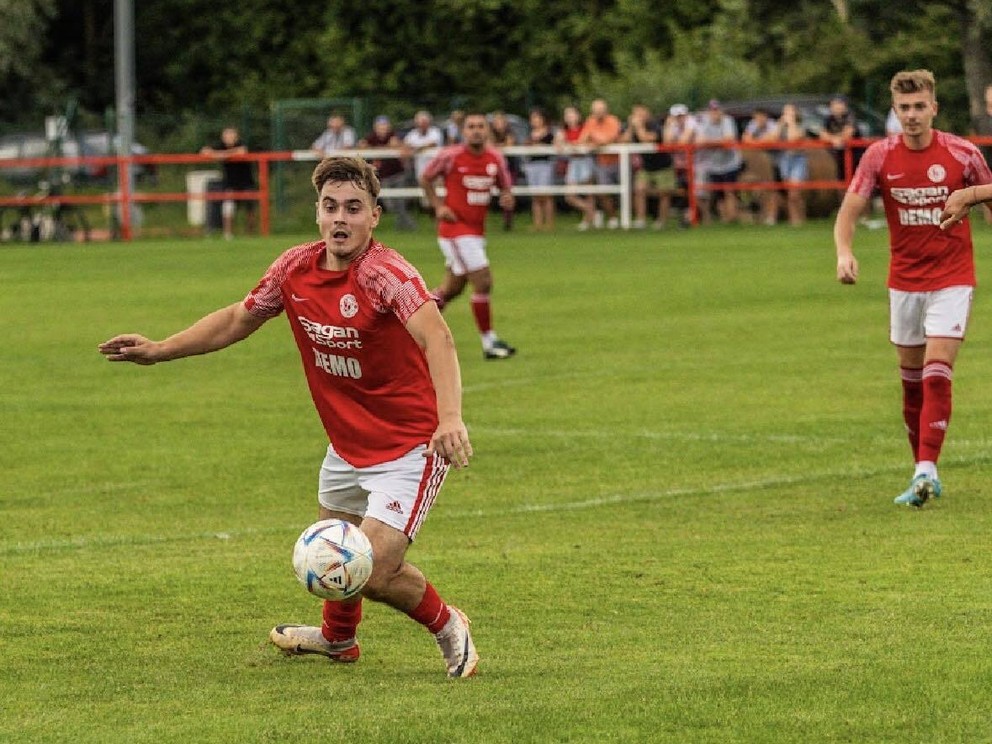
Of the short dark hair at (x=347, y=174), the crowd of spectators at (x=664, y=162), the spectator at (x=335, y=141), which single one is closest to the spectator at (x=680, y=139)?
the crowd of spectators at (x=664, y=162)

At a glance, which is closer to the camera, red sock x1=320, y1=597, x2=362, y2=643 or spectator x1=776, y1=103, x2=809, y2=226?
red sock x1=320, y1=597, x2=362, y2=643

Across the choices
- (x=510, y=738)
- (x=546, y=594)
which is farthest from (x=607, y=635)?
(x=510, y=738)

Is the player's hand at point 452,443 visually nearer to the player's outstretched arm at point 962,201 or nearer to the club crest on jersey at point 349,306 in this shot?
the club crest on jersey at point 349,306

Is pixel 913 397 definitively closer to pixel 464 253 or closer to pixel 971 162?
pixel 971 162

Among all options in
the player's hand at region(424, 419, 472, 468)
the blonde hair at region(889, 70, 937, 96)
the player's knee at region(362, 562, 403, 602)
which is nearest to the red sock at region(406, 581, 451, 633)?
the player's knee at region(362, 562, 403, 602)

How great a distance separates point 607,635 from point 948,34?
41.3m

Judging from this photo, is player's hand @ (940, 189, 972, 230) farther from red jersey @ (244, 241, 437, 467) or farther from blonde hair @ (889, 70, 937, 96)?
red jersey @ (244, 241, 437, 467)

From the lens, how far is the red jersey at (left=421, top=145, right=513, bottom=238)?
1953 centimetres

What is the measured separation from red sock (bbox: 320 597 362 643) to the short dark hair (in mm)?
1456

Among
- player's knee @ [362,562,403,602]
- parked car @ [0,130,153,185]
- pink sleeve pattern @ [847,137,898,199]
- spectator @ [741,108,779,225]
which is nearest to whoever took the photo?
player's knee @ [362,562,403,602]

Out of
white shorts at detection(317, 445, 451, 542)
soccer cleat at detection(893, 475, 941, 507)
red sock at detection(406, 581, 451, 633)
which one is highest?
white shorts at detection(317, 445, 451, 542)

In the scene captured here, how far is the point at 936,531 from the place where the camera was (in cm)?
1004

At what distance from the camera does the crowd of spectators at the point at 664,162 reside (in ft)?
113

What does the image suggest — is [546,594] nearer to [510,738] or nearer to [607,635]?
[607,635]
